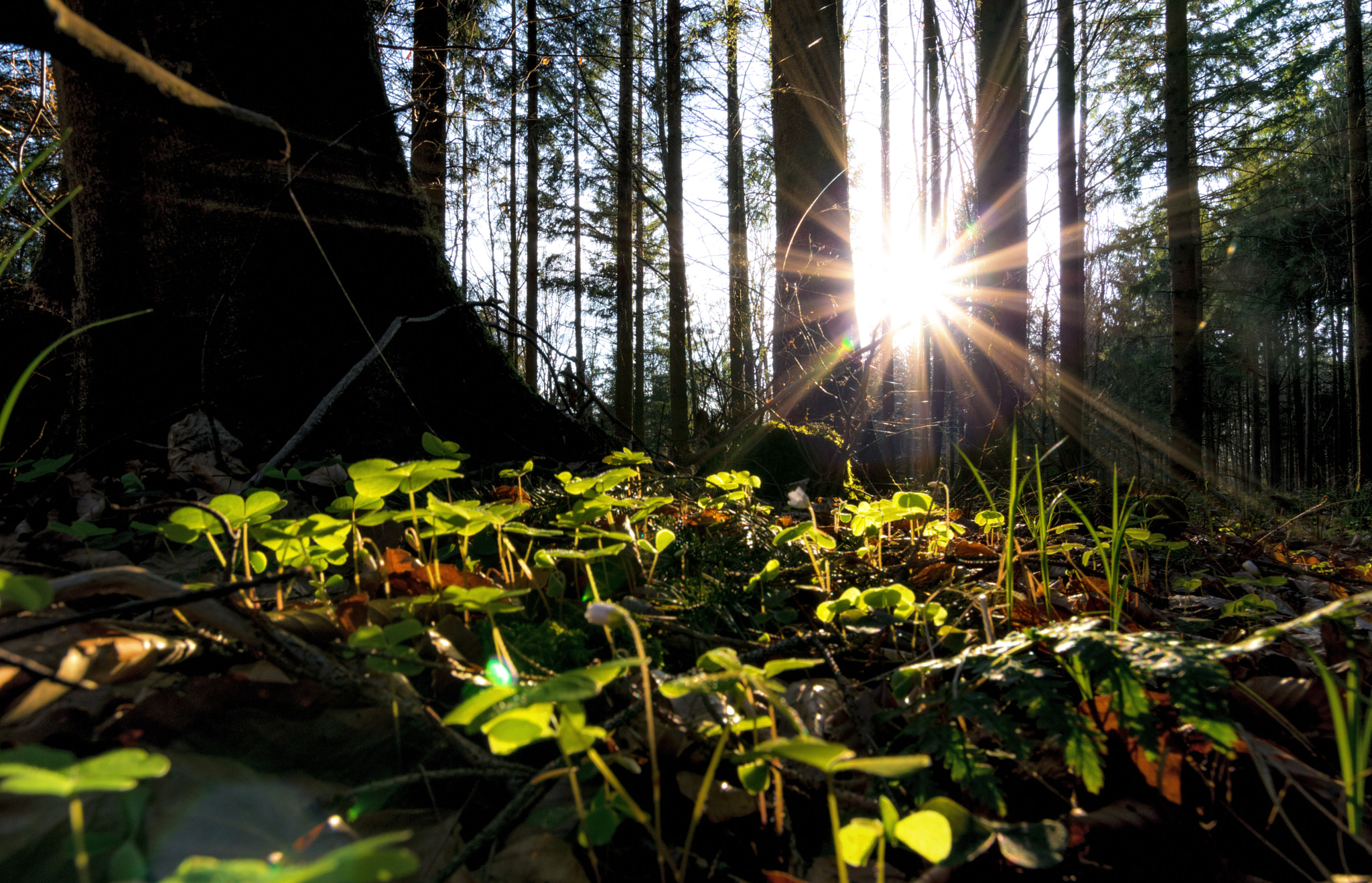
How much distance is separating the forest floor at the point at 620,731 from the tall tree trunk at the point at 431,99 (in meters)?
5.55

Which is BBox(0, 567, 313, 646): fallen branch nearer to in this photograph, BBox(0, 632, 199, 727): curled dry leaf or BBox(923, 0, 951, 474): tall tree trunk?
BBox(0, 632, 199, 727): curled dry leaf

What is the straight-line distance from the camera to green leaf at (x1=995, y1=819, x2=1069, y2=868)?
535 millimetres

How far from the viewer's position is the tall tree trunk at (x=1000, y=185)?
5.21 meters

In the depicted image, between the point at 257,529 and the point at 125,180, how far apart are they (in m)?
1.71

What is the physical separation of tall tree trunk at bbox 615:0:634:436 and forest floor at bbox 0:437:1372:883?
10.8ft

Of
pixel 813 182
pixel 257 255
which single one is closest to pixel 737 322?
pixel 813 182

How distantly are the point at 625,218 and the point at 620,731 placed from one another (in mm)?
6633

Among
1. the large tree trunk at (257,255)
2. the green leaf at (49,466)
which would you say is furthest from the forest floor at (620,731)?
the large tree trunk at (257,255)

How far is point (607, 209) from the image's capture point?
15.4 meters

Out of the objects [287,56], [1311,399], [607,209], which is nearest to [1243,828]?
[287,56]

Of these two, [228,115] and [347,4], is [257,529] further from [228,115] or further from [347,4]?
[347,4]

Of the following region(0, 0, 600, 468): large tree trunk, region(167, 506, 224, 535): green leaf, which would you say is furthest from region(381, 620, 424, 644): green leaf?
region(0, 0, 600, 468): large tree trunk

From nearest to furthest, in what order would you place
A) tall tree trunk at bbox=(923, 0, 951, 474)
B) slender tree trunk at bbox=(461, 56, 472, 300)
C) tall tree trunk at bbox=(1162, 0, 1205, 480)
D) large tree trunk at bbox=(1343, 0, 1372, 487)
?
1. tall tree trunk at bbox=(923, 0, 951, 474)
2. tall tree trunk at bbox=(1162, 0, 1205, 480)
3. slender tree trunk at bbox=(461, 56, 472, 300)
4. large tree trunk at bbox=(1343, 0, 1372, 487)

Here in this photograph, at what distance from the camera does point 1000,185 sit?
541cm
